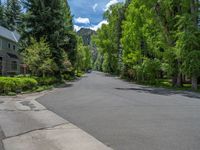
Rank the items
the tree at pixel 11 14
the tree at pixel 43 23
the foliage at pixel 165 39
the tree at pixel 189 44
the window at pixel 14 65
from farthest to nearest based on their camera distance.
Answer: the tree at pixel 11 14 < the window at pixel 14 65 < the tree at pixel 43 23 < the foliage at pixel 165 39 < the tree at pixel 189 44

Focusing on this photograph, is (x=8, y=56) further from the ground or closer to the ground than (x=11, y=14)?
closer to the ground

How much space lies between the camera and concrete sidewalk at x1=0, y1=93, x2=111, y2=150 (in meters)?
6.71

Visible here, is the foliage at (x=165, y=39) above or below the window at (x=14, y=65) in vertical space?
above

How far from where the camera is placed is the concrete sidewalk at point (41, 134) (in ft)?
22.0

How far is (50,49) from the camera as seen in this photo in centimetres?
3108

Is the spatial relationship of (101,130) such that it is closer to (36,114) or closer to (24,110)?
(36,114)

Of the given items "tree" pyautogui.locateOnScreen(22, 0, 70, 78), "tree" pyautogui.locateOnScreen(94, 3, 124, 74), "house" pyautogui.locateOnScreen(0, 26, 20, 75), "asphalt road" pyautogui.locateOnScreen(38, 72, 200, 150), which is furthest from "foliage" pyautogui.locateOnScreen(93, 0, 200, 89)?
"tree" pyautogui.locateOnScreen(94, 3, 124, 74)

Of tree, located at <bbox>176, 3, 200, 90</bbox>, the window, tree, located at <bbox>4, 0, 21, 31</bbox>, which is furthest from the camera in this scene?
tree, located at <bbox>4, 0, 21, 31</bbox>

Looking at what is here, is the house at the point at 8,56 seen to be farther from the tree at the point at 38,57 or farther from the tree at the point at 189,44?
the tree at the point at 189,44

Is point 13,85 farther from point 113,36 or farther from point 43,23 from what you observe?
point 113,36

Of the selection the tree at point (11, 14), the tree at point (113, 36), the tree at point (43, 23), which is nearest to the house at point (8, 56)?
the tree at point (43, 23)

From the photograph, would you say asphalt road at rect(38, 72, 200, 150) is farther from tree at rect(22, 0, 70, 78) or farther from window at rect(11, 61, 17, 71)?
window at rect(11, 61, 17, 71)

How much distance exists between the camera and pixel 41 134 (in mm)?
7887

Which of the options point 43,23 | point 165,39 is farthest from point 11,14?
point 165,39
